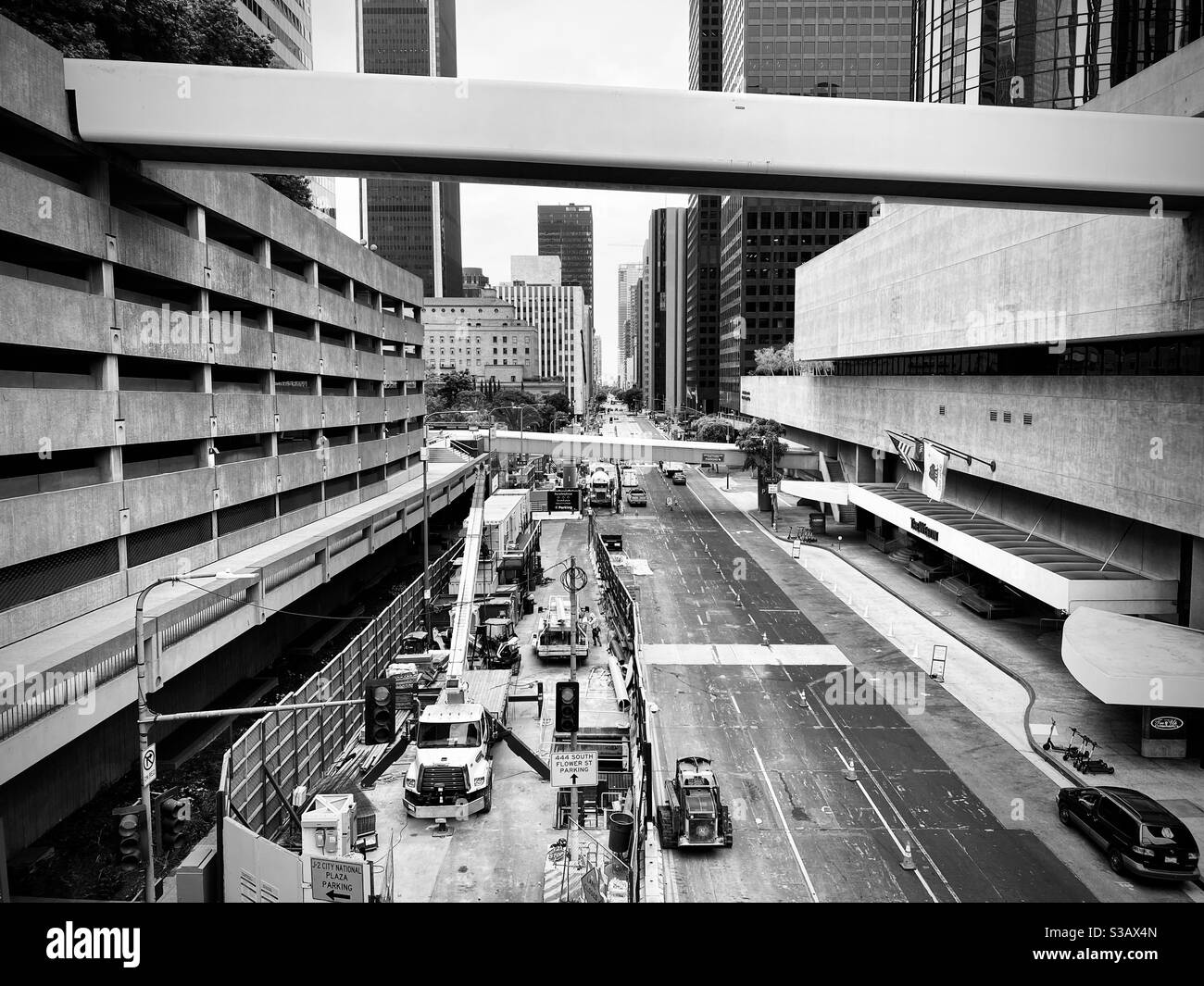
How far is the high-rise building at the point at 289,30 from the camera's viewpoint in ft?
184

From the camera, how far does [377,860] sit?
51.9 feet

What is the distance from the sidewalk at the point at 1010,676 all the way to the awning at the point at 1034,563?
2.36 metres

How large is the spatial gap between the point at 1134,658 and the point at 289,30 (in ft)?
239

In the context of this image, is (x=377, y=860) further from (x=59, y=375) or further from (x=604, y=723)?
(x=59, y=375)

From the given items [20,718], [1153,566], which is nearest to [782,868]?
[20,718]

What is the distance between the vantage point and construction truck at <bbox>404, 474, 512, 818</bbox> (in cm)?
1772

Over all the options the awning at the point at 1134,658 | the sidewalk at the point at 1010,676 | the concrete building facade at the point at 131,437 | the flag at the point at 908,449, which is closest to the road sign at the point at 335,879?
the concrete building facade at the point at 131,437

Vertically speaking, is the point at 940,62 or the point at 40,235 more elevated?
the point at 940,62

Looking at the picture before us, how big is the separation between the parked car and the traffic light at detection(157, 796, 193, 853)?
16.0m

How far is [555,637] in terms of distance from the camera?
29672 millimetres

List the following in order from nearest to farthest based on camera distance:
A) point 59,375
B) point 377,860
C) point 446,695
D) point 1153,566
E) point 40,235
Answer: point 377,860
point 40,235
point 59,375
point 446,695
point 1153,566
